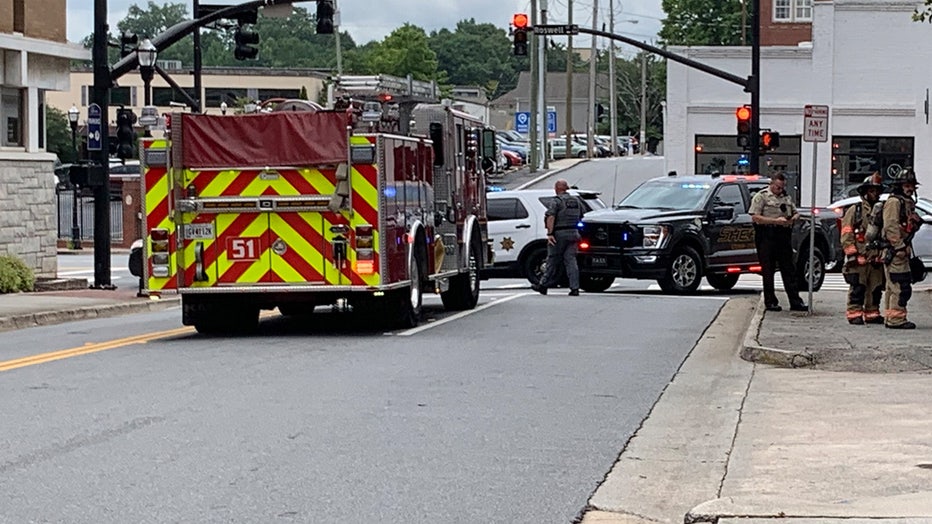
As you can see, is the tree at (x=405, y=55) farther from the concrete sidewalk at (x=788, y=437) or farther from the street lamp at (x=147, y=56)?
the concrete sidewalk at (x=788, y=437)

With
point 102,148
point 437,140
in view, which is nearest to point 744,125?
point 102,148

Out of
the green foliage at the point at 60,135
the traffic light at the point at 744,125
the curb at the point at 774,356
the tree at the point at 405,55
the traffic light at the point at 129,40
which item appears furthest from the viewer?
the tree at the point at 405,55

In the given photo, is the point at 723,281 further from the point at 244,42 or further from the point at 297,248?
the point at 297,248

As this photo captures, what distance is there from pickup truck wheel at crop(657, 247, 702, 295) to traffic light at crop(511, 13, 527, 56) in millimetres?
12577

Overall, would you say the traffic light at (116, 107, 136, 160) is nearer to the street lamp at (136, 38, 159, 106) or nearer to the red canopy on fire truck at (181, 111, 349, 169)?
the street lamp at (136, 38, 159, 106)

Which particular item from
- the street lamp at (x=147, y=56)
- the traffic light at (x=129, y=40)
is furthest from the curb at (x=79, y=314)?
the traffic light at (x=129, y=40)

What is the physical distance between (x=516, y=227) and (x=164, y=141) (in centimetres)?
1250

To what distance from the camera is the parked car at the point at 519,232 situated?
28047 mm

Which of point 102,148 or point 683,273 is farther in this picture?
point 102,148

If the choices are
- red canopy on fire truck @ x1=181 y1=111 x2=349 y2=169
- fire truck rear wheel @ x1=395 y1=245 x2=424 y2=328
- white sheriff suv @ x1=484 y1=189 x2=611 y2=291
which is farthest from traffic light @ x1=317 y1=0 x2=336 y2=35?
red canopy on fire truck @ x1=181 y1=111 x2=349 y2=169

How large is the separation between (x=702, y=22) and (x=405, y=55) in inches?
903

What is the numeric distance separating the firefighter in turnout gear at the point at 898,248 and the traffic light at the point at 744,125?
17640 millimetres

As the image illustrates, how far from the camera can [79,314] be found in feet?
71.0

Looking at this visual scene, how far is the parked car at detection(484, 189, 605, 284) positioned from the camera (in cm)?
2805
